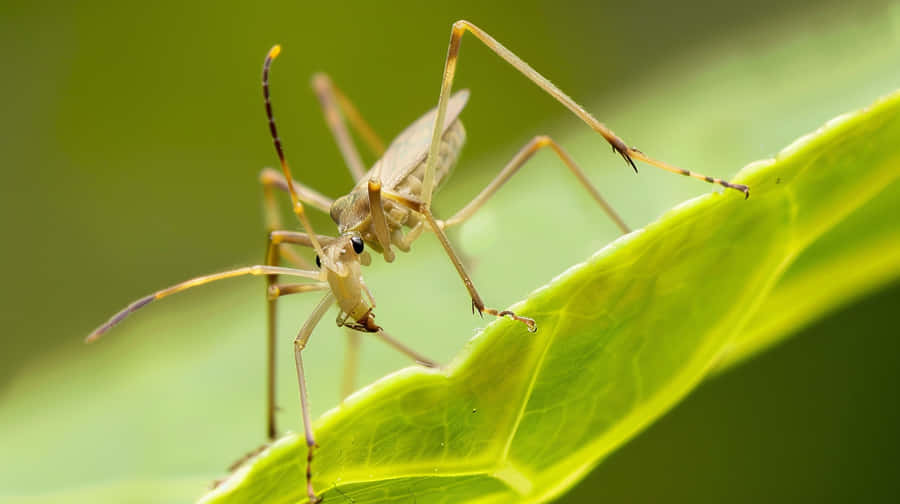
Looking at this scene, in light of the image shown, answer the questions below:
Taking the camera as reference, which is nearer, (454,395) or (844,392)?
(454,395)

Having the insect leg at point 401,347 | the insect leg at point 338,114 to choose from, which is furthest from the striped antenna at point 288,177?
the insect leg at point 338,114

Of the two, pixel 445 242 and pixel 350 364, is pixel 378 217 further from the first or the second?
pixel 350 364

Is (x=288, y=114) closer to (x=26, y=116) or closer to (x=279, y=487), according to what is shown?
(x=26, y=116)

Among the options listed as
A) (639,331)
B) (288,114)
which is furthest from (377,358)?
(288,114)

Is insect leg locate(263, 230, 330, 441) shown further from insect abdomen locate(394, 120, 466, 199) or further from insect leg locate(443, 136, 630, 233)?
insect leg locate(443, 136, 630, 233)

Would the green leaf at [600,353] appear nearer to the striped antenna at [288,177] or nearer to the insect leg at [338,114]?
the striped antenna at [288,177]

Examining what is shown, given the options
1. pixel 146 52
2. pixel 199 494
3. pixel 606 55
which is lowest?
pixel 199 494

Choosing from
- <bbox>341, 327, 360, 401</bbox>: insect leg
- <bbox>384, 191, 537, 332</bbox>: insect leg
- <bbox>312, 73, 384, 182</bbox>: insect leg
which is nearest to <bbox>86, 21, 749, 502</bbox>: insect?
<bbox>384, 191, 537, 332</bbox>: insect leg
